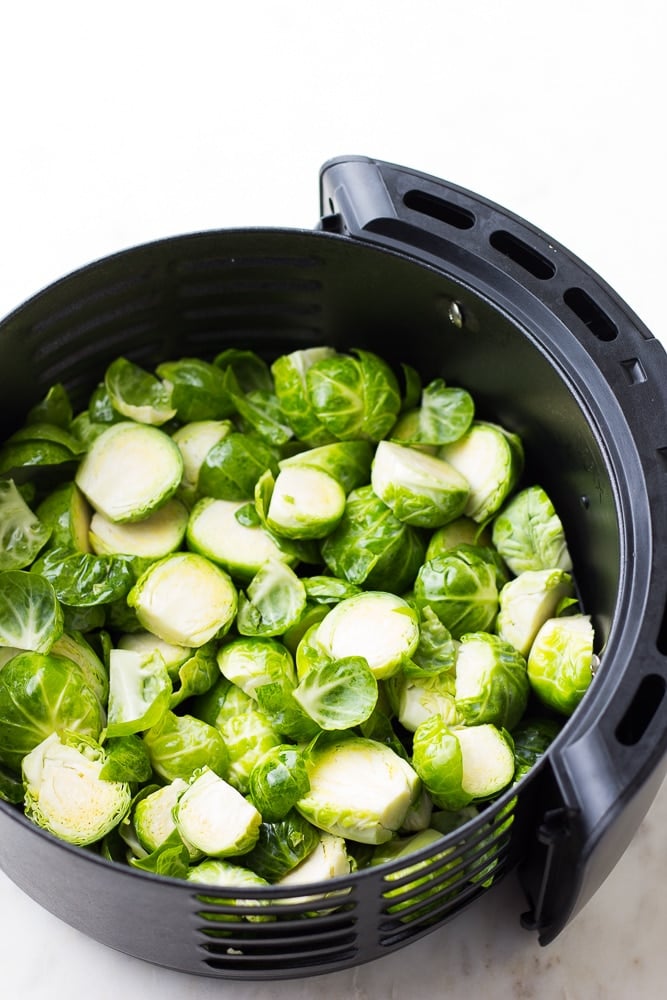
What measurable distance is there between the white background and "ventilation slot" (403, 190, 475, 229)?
64 centimetres

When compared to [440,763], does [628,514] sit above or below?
above

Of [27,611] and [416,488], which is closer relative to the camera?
[27,611]

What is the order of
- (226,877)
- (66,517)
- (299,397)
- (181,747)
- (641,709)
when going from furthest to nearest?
(299,397)
(66,517)
(181,747)
(226,877)
(641,709)

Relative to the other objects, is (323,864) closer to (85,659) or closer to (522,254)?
A: (85,659)

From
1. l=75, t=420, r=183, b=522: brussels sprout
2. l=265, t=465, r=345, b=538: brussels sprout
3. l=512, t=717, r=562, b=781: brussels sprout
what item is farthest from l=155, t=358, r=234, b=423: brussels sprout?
l=512, t=717, r=562, b=781: brussels sprout

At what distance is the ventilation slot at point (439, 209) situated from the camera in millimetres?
1988

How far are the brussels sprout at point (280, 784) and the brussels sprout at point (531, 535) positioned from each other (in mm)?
545

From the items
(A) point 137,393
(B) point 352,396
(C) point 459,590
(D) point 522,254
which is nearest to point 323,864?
(C) point 459,590

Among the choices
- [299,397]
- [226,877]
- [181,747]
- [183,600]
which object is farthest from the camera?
[299,397]

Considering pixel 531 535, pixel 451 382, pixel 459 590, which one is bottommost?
pixel 459 590

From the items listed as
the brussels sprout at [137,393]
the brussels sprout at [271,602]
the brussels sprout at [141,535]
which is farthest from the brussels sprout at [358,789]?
the brussels sprout at [137,393]

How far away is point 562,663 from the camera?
1832mm

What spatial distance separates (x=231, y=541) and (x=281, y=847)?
547mm

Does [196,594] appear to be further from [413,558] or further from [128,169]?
[128,169]
